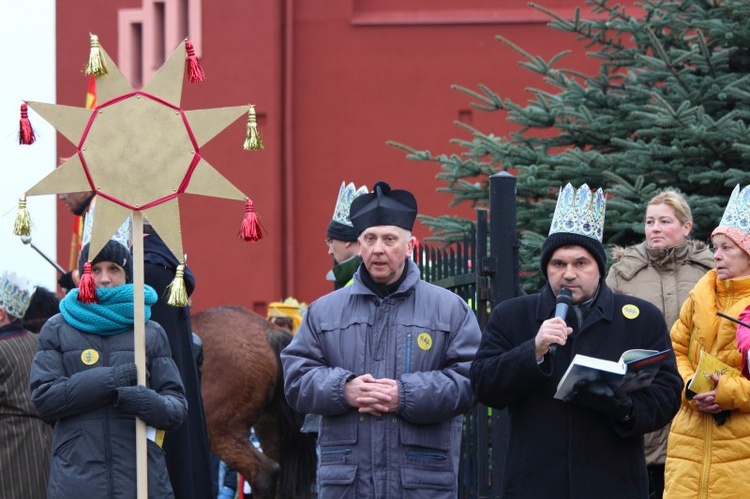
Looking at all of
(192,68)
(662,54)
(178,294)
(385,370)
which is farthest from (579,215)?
(662,54)

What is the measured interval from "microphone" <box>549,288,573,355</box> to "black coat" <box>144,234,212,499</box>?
2.63m

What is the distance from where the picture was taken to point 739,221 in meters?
6.61

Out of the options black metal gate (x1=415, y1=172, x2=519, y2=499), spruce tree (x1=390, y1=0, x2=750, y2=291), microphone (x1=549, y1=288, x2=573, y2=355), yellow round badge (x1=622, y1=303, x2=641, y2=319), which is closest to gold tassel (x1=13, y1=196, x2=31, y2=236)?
microphone (x1=549, y1=288, x2=573, y2=355)

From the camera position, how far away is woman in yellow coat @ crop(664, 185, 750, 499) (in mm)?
6328

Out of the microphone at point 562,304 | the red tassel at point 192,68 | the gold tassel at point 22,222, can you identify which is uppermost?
the red tassel at point 192,68

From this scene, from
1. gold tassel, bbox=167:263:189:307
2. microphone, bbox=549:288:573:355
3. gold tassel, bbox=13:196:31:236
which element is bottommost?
gold tassel, bbox=167:263:189:307

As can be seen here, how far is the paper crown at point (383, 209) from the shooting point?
6.21 meters

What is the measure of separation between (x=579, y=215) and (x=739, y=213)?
122 cm

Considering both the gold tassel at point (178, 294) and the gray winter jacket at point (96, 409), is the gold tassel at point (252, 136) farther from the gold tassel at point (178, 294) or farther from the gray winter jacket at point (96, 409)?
the gray winter jacket at point (96, 409)

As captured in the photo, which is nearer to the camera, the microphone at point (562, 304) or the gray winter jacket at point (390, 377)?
the microphone at point (562, 304)

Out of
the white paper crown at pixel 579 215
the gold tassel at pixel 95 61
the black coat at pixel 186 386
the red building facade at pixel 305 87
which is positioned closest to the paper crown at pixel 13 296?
the black coat at pixel 186 386

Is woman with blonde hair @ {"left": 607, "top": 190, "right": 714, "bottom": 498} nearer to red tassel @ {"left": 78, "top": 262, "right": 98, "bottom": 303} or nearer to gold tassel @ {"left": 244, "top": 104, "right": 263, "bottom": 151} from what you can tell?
gold tassel @ {"left": 244, "top": 104, "right": 263, "bottom": 151}

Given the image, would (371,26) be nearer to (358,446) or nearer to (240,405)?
(240,405)

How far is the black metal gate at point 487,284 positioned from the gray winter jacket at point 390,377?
4.82 feet
